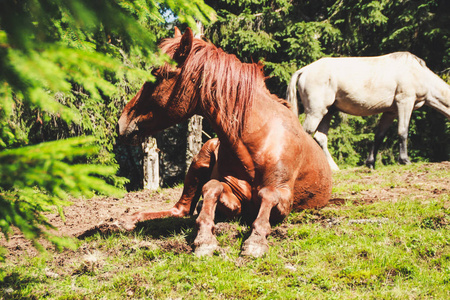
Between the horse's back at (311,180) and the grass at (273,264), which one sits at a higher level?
the horse's back at (311,180)

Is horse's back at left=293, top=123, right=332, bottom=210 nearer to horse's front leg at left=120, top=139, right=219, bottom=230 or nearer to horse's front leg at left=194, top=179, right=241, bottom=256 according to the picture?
horse's front leg at left=194, top=179, right=241, bottom=256

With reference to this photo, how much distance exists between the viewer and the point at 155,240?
3064mm

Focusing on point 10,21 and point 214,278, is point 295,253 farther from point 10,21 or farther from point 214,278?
point 10,21

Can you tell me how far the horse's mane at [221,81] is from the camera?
2922mm

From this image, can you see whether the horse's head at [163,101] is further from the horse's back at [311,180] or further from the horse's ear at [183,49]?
the horse's back at [311,180]

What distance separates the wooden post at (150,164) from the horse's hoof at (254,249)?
7.20 meters

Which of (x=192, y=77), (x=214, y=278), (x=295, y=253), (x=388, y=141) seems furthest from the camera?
(x=388, y=141)

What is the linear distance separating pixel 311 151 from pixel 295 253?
150cm

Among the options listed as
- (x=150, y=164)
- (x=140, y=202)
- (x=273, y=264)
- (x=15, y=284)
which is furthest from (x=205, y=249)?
(x=150, y=164)

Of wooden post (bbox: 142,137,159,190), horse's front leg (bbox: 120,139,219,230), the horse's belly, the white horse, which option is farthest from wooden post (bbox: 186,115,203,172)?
horse's front leg (bbox: 120,139,219,230)

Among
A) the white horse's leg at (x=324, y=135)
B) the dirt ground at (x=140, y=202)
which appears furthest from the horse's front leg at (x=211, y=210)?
the white horse's leg at (x=324, y=135)

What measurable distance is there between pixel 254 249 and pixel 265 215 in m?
0.36

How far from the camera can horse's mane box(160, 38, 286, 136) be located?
2922mm

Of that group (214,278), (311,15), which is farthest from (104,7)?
(311,15)
